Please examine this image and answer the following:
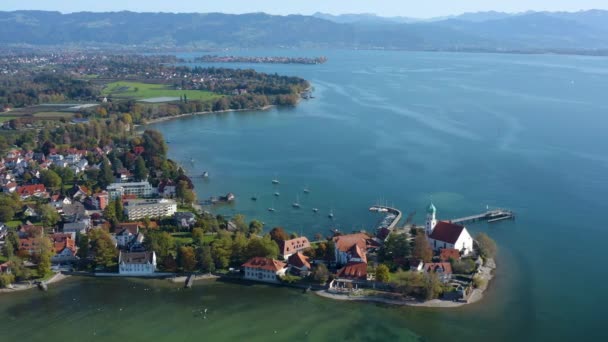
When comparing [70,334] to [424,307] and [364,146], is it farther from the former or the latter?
[364,146]

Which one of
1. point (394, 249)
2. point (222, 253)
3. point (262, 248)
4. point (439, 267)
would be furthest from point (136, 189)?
point (439, 267)

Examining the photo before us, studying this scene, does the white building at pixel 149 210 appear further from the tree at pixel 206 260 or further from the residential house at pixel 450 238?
the residential house at pixel 450 238

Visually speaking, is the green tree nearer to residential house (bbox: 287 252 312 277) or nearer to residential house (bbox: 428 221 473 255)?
residential house (bbox: 287 252 312 277)

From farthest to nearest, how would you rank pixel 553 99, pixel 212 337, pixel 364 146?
pixel 553 99
pixel 364 146
pixel 212 337

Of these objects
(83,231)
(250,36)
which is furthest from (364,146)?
(250,36)

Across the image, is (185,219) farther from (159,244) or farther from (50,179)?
(50,179)

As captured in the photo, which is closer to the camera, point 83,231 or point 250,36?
point 83,231

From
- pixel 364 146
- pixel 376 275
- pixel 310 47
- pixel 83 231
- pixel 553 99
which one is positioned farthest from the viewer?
pixel 310 47
